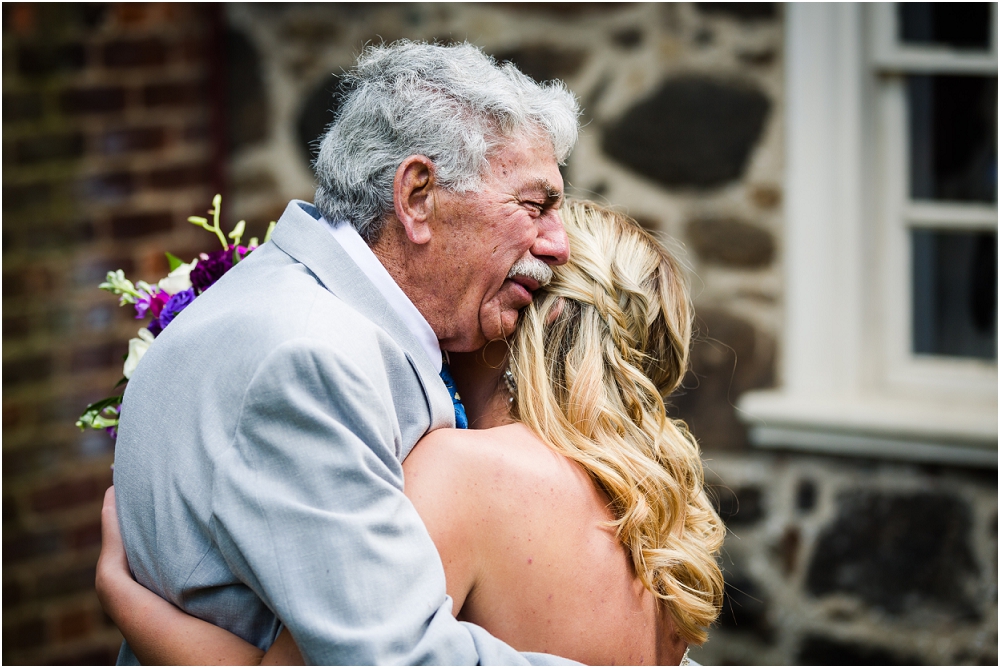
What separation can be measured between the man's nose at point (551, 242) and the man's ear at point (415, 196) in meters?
0.22

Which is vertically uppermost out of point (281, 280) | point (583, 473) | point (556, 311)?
point (281, 280)

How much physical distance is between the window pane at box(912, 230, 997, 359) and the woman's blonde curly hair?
1853 millimetres

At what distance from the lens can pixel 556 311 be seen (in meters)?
1.83

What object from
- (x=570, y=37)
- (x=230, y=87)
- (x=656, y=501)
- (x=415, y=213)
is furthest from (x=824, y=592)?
(x=230, y=87)

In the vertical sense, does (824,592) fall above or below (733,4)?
below

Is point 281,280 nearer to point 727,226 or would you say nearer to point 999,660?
Result: point 727,226

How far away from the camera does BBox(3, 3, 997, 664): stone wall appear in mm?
3281

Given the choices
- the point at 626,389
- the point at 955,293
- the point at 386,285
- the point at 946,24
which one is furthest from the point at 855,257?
the point at 386,285

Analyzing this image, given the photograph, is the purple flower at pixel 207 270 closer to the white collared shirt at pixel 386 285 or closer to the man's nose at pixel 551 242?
the white collared shirt at pixel 386 285

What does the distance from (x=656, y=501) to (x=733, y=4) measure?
7.30ft

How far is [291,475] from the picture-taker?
130cm

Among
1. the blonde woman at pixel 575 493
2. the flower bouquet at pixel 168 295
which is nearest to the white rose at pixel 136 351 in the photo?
the flower bouquet at pixel 168 295

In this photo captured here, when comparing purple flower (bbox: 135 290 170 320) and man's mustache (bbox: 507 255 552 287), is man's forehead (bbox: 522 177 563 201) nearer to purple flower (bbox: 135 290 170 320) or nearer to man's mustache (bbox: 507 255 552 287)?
man's mustache (bbox: 507 255 552 287)

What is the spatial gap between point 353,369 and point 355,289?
27 cm
